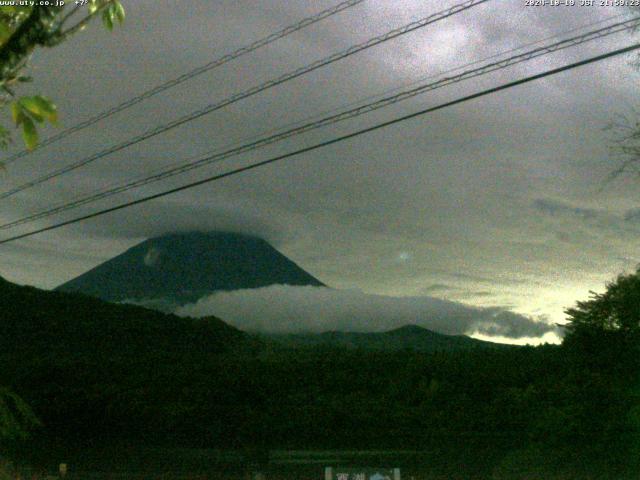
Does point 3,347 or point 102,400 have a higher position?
point 3,347

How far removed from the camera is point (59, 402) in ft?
126

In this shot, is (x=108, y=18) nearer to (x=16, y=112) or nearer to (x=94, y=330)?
(x=16, y=112)

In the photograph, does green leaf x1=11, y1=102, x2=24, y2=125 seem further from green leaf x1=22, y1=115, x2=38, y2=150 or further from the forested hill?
the forested hill

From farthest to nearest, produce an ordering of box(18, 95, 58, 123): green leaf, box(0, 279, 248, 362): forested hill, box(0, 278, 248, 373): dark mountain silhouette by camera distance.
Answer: box(0, 279, 248, 362): forested hill, box(0, 278, 248, 373): dark mountain silhouette, box(18, 95, 58, 123): green leaf

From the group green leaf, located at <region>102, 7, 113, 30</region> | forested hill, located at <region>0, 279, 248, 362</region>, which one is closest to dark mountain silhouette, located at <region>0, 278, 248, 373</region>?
forested hill, located at <region>0, 279, 248, 362</region>

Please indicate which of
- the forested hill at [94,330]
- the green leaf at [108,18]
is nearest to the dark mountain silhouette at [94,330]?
the forested hill at [94,330]

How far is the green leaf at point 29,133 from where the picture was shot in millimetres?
3783

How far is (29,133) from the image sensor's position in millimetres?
3795

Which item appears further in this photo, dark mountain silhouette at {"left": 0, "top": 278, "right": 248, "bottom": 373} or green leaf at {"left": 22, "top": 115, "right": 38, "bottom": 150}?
dark mountain silhouette at {"left": 0, "top": 278, "right": 248, "bottom": 373}

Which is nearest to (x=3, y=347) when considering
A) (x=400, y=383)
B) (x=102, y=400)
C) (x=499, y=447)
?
(x=102, y=400)

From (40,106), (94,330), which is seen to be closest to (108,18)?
(40,106)

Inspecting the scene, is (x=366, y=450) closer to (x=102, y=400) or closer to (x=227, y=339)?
(x=102, y=400)

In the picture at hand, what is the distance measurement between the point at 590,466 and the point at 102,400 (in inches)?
968

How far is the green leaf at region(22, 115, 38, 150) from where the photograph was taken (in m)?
3.78
